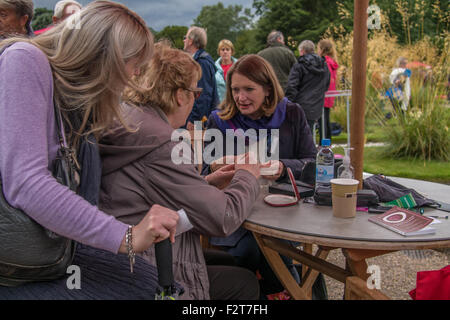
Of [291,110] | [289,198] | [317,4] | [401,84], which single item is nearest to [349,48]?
[401,84]

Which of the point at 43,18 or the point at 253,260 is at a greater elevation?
the point at 43,18

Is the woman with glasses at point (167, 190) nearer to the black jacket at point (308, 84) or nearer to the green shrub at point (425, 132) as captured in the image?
the black jacket at point (308, 84)

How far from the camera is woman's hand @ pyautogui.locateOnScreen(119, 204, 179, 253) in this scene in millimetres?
1221

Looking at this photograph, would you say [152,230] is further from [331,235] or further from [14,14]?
[14,14]

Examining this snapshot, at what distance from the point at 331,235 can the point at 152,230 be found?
627 millimetres

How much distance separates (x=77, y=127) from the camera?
1362 millimetres

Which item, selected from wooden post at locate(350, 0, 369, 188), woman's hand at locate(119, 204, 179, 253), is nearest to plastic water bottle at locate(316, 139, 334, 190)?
wooden post at locate(350, 0, 369, 188)

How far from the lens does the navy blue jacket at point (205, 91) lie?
468 cm

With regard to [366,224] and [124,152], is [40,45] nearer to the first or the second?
[124,152]

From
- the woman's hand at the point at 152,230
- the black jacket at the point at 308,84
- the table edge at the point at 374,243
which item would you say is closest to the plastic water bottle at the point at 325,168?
the table edge at the point at 374,243

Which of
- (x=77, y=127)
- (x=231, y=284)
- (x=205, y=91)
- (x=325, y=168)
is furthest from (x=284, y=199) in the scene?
(x=205, y=91)

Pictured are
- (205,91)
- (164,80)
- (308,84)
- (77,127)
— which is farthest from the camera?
(308,84)

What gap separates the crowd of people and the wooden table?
0.42ft

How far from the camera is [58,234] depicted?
1173 millimetres
